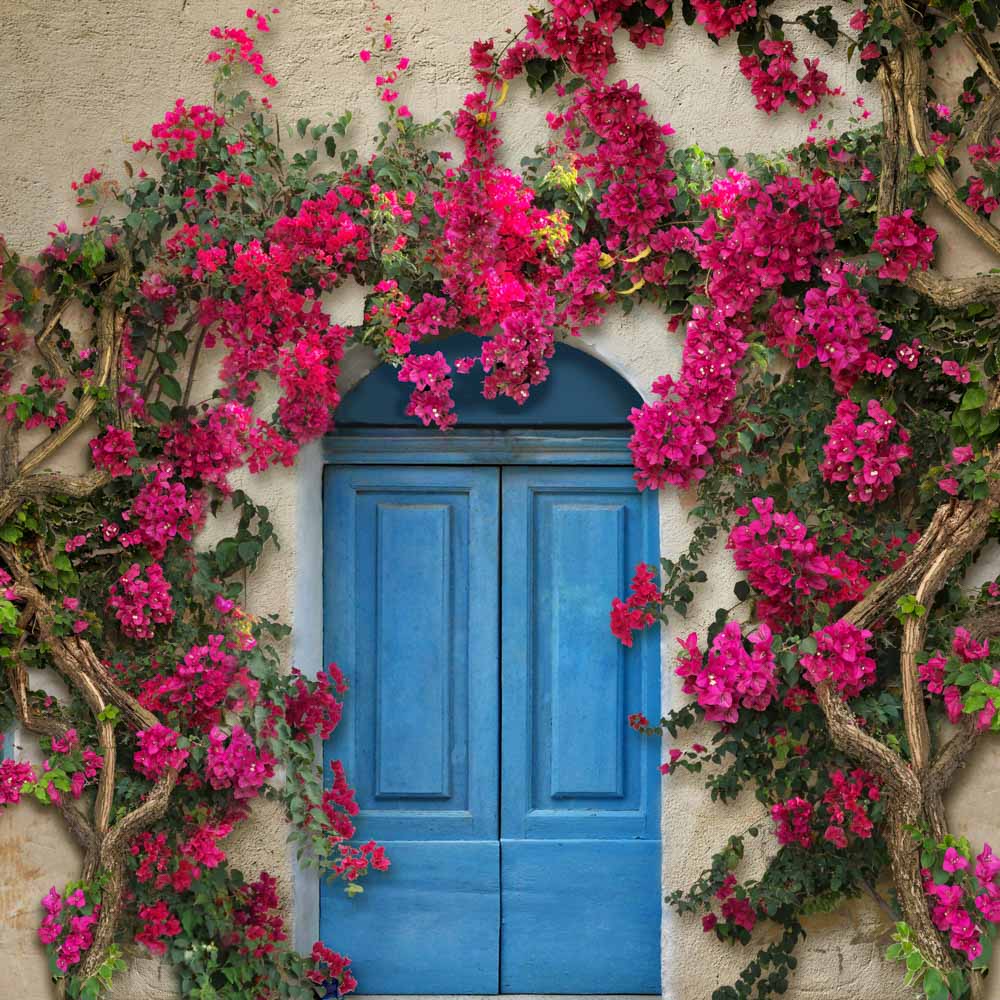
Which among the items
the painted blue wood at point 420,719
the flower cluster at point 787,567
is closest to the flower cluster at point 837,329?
the flower cluster at point 787,567

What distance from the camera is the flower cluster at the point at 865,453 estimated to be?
11.5 ft

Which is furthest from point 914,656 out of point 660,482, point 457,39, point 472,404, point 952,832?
point 457,39

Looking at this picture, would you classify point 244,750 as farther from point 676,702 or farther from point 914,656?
point 914,656

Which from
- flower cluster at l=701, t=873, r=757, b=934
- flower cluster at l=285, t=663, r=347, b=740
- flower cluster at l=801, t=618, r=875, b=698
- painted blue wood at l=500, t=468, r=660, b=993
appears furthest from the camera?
painted blue wood at l=500, t=468, r=660, b=993

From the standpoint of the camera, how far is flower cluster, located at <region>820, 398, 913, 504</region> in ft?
11.5

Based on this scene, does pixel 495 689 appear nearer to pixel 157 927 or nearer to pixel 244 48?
pixel 157 927

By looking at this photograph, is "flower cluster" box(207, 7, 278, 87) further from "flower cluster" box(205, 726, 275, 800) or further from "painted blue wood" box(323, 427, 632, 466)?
"flower cluster" box(205, 726, 275, 800)

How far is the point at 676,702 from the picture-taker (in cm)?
367

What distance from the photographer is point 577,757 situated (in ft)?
12.7

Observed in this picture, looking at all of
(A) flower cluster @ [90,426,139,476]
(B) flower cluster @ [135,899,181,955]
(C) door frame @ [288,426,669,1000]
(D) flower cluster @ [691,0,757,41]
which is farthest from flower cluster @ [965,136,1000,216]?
(B) flower cluster @ [135,899,181,955]

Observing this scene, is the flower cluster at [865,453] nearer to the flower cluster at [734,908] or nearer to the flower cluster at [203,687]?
the flower cluster at [734,908]

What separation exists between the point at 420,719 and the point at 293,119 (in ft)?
6.03

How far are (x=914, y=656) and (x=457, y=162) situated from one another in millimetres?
1917

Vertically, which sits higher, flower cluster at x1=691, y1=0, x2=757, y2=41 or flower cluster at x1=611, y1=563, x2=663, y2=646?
flower cluster at x1=691, y1=0, x2=757, y2=41
